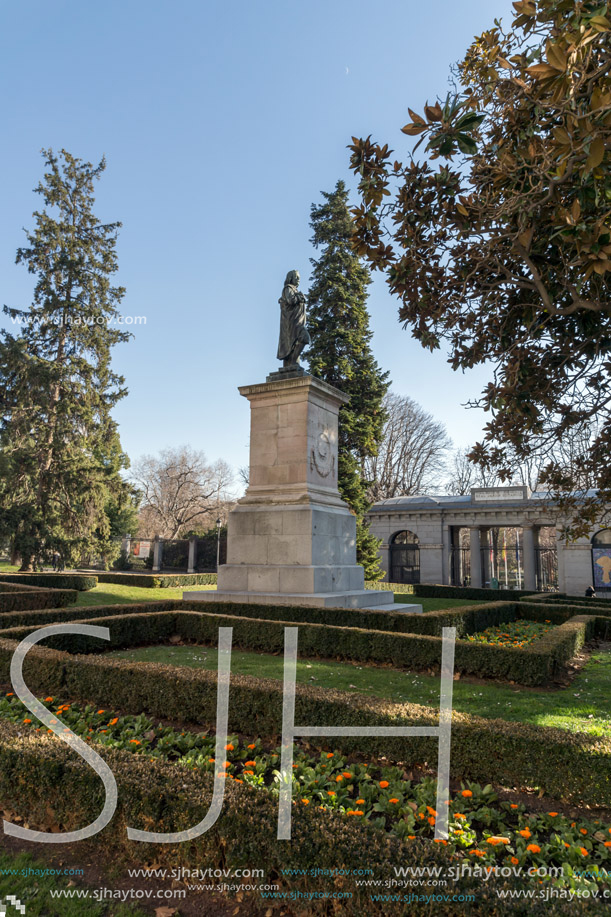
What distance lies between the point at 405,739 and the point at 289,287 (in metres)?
13.6

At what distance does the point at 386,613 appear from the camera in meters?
10.6

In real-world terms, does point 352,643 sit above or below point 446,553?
below

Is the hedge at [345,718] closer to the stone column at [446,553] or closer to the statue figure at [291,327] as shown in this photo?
the statue figure at [291,327]

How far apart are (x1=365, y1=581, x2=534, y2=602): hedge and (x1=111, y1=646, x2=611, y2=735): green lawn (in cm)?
1184

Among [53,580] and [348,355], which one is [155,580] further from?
[348,355]

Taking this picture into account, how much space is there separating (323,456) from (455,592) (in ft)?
37.3

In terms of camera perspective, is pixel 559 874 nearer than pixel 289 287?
Yes

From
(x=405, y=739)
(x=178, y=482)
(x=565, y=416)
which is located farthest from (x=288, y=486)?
(x=178, y=482)

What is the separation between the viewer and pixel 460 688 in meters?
7.41

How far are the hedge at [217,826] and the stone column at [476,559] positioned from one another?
31.1 meters

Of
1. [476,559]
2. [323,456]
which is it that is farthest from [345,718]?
[476,559]

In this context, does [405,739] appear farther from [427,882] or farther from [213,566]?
[213,566]

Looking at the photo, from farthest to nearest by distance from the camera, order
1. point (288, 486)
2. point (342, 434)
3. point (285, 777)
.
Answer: point (342, 434)
point (288, 486)
point (285, 777)

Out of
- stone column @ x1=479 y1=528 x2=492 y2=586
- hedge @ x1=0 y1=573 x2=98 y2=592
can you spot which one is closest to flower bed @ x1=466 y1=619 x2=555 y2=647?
hedge @ x1=0 y1=573 x2=98 y2=592
